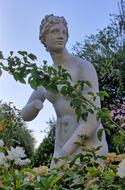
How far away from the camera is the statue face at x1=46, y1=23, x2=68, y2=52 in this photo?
3.24 meters

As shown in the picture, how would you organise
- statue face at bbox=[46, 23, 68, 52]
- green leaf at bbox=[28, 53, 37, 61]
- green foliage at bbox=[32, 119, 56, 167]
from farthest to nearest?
green foliage at bbox=[32, 119, 56, 167] → statue face at bbox=[46, 23, 68, 52] → green leaf at bbox=[28, 53, 37, 61]

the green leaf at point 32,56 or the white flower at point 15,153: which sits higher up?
the green leaf at point 32,56

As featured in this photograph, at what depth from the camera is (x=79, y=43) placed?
18.5m

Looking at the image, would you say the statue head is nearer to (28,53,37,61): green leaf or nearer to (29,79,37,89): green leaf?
(28,53,37,61): green leaf

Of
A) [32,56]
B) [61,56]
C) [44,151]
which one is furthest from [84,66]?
[44,151]

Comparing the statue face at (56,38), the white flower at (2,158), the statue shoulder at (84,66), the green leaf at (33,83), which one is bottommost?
the white flower at (2,158)

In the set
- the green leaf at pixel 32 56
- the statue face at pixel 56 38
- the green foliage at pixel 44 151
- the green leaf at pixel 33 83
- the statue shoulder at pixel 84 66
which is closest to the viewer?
the green leaf at pixel 33 83

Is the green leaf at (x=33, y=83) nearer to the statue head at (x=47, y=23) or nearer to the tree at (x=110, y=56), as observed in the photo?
the statue head at (x=47, y=23)

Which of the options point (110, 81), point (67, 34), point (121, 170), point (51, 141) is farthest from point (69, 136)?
point (110, 81)

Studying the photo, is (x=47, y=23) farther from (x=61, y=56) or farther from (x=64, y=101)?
(x=64, y=101)

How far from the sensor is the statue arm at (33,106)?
319 cm

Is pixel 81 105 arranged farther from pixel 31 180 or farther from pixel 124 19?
pixel 124 19

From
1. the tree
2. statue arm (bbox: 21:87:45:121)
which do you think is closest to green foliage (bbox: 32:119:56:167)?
the tree

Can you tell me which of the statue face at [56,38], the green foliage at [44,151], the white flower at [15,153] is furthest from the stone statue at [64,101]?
the green foliage at [44,151]
